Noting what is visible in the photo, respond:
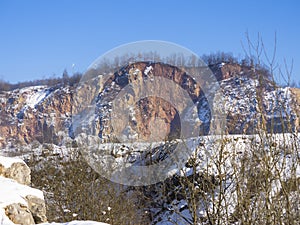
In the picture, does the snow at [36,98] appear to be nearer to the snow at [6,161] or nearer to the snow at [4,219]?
the snow at [6,161]

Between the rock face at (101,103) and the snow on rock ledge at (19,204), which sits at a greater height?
the rock face at (101,103)

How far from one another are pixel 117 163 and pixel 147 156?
1.51m

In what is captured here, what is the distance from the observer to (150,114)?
34.3 meters

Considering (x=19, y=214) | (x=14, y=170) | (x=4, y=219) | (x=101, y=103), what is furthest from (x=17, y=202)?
(x=101, y=103)

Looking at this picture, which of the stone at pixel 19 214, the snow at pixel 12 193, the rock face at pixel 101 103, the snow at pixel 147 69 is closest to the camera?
the stone at pixel 19 214

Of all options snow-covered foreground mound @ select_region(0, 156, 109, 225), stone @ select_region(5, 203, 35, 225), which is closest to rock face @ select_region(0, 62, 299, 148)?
snow-covered foreground mound @ select_region(0, 156, 109, 225)

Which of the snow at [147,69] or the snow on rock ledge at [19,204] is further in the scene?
the snow at [147,69]

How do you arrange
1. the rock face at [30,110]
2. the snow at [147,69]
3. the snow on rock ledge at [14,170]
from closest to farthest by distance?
the snow on rock ledge at [14,170], the snow at [147,69], the rock face at [30,110]

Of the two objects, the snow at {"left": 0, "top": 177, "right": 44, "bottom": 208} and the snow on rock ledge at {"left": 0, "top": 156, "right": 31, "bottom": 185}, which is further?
the snow on rock ledge at {"left": 0, "top": 156, "right": 31, "bottom": 185}

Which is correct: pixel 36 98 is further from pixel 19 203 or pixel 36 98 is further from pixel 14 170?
pixel 19 203

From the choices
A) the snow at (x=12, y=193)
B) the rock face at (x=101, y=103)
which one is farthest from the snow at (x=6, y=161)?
the rock face at (x=101, y=103)

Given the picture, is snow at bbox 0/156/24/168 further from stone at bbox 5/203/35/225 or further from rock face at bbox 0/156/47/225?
stone at bbox 5/203/35/225

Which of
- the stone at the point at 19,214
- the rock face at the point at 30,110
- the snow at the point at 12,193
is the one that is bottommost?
the stone at the point at 19,214

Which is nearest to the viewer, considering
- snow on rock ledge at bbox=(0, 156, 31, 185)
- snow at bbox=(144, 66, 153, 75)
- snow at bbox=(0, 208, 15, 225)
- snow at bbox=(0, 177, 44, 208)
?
snow at bbox=(0, 208, 15, 225)
